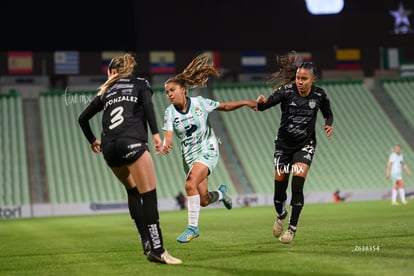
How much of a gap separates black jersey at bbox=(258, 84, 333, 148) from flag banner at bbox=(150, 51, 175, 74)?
24.6 m

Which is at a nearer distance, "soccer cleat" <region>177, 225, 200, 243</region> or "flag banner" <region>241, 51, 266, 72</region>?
"soccer cleat" <region>177, 225, 200, 243</region>

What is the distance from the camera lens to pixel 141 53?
35250 mm

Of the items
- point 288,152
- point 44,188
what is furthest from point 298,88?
point 44,188

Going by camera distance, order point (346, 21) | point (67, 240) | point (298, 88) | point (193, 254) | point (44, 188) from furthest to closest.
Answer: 1. point (346, 21)
2. point (44, 188)
3. point (67, 240)
4. point (298, 88)
5. point (193, 254)

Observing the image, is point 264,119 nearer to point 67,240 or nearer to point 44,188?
point 44,188

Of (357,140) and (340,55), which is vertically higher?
(340,55)

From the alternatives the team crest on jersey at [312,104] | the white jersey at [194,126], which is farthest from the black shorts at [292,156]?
the white jersey at [194,126]

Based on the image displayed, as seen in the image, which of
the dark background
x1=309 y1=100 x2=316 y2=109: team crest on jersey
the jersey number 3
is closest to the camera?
the jersey number 3

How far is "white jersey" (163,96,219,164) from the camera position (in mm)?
11023

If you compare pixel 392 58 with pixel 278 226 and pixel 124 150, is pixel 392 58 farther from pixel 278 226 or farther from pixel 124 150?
pixel 124 150

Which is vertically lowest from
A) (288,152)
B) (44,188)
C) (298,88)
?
(44,188)

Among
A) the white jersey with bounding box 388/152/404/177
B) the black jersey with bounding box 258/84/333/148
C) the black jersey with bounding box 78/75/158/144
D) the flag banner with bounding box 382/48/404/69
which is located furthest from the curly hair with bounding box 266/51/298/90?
the flag banner with bounding box 382/48/404/69

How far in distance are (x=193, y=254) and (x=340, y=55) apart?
1177 inches

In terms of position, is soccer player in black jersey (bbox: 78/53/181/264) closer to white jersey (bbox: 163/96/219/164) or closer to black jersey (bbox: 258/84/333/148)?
white jersey (bbox: 163/96/219/164)
